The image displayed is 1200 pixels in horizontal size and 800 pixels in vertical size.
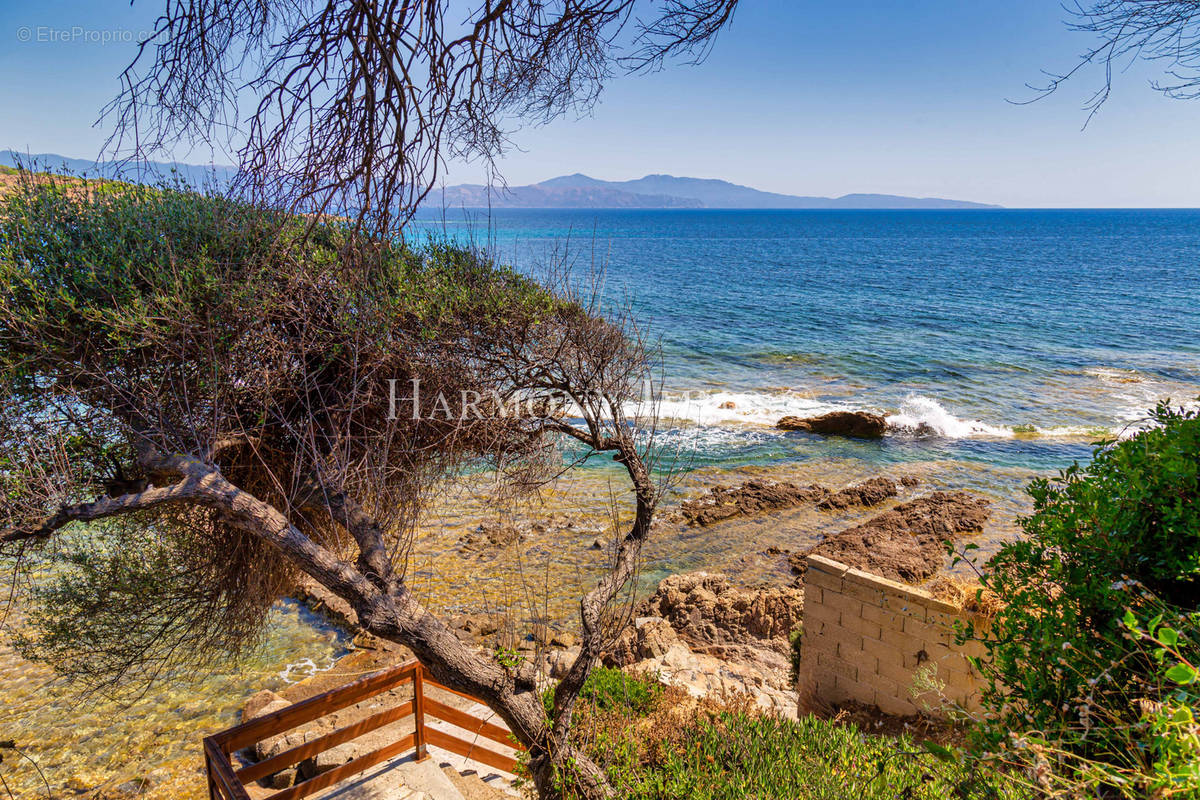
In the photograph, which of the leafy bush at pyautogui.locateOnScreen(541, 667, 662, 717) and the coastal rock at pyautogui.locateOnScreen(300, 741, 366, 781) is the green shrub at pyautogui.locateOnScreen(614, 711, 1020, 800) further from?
the coastal rock at pyautogui.locateOnScreen(300, 741, 366, 781)

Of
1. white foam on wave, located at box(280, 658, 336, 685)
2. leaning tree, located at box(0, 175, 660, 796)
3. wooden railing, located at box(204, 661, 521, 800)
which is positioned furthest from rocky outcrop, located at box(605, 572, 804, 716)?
white foam on wave, located at box(280, 658, 336, 685)

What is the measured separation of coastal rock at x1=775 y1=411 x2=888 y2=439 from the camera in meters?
19.9

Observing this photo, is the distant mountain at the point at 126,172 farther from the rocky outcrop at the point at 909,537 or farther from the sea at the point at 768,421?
the rocky outcrop at the point at 909,537

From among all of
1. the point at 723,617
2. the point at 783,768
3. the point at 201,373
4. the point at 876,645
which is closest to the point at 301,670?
the point at 201,373

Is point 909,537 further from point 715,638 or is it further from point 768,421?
point 768,421

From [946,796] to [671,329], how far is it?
30.4 meters

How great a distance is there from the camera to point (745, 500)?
1532 centimetres

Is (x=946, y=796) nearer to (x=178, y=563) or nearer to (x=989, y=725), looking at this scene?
(x=989, y=725)

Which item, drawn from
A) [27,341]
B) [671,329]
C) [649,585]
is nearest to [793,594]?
[649,585]

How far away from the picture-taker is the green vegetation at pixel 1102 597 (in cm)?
279

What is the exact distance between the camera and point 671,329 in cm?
3391

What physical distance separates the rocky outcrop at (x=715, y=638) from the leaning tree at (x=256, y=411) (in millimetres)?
3616

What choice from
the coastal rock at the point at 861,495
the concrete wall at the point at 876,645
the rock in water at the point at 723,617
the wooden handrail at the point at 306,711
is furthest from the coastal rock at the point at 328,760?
the coastal rock at the point at 861,495

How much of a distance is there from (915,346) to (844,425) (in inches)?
561
